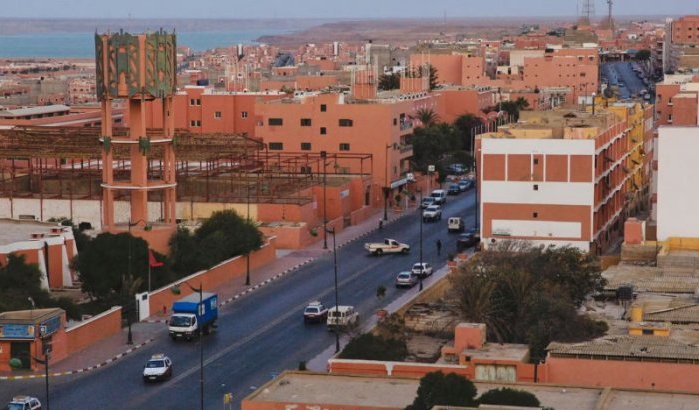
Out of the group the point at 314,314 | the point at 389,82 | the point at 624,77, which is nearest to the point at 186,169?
the point at 314,314

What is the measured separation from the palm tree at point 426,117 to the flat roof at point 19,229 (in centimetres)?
3202

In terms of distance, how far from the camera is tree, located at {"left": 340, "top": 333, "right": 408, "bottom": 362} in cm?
3072

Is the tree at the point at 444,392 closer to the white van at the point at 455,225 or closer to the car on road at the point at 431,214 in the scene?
the white van at the point at 455,225

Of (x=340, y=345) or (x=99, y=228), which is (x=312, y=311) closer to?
(x=340, y=345)

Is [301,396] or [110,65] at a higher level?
[110,65]

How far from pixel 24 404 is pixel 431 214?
99.0ft

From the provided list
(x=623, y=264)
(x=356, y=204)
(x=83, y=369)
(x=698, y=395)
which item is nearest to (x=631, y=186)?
(x=356, y=204)

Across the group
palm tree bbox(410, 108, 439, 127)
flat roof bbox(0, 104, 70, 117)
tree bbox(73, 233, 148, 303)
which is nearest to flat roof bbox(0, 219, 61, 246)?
tree bbox(73, 233, 148, 303)

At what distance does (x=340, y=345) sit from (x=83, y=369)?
5780mm

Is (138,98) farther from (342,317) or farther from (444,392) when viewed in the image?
(444,392)

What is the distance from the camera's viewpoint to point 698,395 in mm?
25453

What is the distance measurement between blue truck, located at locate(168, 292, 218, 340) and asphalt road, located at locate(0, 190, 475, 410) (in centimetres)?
24

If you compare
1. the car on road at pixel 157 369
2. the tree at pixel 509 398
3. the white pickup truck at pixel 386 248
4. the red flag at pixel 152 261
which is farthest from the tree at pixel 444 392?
the white pickup truck at pixel 386 248

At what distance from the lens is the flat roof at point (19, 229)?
4350 cm
